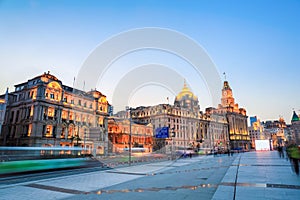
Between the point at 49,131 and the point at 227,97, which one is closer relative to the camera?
the point at 49,131

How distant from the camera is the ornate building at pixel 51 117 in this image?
51.2 meters

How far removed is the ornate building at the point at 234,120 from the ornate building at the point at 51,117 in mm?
98648

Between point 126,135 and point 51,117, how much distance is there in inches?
1167

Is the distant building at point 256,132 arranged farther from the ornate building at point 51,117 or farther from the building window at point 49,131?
the building window at point 49,131

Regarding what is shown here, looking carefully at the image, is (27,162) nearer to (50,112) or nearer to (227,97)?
(50,112)

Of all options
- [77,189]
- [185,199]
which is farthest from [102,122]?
[185,199]

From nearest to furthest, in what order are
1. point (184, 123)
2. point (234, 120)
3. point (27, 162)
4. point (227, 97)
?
1. point (27, 162)
2. point (184, 123)
3. point (234, 120)
4. point (227, 97)

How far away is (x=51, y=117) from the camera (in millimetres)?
54031

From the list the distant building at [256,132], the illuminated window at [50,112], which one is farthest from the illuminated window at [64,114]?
the distant building at [256,132]

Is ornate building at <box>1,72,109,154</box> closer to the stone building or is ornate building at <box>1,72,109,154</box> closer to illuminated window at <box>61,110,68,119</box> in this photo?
illuminated window at <box>61,110,68,119</box>

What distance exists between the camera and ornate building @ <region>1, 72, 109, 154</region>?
51.2 m

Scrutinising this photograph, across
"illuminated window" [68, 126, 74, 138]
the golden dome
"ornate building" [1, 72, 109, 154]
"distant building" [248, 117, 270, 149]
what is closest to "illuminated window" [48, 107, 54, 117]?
"ornate building" [1, 72, 109, 154]

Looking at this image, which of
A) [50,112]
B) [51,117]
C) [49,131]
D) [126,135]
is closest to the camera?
[49,131]

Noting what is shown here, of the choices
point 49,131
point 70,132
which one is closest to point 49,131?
point 49,131
